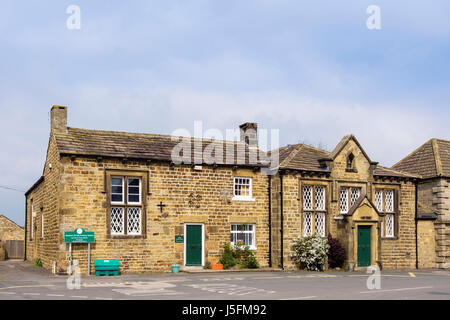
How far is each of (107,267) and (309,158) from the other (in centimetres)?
1229

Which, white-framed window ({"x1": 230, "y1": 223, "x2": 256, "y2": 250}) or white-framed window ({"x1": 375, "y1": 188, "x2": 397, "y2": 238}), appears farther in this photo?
white-framed window ({"x1": 375, "y1": 188, "x2": 397, "y2": 238})

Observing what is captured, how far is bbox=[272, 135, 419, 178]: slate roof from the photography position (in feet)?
94.1

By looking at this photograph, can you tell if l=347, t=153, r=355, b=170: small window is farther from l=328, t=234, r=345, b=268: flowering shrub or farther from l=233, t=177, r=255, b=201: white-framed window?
l=233, t=177, r=255, b=201: white-framed window

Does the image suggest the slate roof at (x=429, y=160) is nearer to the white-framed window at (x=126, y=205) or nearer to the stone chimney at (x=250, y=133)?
the stone chimney at (x=250, y=133)

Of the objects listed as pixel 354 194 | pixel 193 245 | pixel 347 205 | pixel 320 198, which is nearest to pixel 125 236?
pixel 193 245

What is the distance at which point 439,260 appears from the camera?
31.8 m

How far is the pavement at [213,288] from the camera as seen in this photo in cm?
1576

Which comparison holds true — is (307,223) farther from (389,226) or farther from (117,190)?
(117,190)

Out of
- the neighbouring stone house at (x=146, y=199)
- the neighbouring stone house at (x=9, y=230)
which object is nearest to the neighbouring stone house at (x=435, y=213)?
the neighbouring stone house at (x=146, y=199)

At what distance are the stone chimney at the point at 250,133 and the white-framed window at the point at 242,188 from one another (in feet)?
11.1

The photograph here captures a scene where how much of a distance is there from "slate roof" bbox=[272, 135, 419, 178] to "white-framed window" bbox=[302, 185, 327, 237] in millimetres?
1131

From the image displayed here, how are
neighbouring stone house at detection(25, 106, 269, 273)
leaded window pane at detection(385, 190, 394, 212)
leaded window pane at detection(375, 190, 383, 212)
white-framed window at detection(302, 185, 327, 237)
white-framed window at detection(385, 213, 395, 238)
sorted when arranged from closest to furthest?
neighbouring stone house at detection(25, 106, 269, 273) → white-framed window at detection(302, 185, 327, 237) → leaded window pane at detection(375, 190, 383, 212) → white-framed window at detection(385, 213, 395, 238) → leaded window pane at detection(385, 190, 394, 212)

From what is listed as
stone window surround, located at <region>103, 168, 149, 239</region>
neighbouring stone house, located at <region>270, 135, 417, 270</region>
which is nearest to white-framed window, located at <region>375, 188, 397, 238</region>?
neighbouring stone house, located at <region>270, 135, 417, 270</region>

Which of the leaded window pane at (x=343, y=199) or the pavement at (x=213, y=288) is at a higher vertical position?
the leaded window pane at (x=343, y=199)
